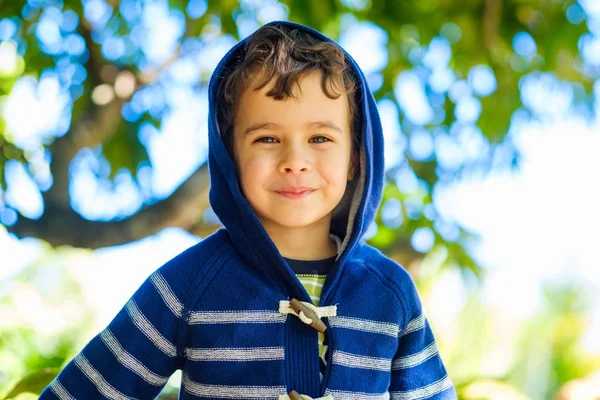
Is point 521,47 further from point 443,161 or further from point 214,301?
point 214,301

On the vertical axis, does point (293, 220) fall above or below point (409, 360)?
above

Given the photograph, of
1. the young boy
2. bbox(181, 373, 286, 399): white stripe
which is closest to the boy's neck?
the young boy

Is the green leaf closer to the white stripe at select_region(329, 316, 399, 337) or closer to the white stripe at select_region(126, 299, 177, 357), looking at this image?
the white stripe at select_region(126, 299, 177, 357)

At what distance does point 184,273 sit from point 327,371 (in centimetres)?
27

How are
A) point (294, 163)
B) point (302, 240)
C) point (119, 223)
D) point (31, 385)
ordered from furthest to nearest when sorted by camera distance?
point (119, 223) < point (31, 385) < point (302, 240) < point (294, 163)

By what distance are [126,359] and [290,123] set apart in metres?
0.44

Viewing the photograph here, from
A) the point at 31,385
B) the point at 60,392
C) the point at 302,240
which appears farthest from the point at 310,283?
the point at 31,385

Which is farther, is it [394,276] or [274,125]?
[394,276]

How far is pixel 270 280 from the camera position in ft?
3.86

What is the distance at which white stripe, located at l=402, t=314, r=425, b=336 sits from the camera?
Result: 1249mm

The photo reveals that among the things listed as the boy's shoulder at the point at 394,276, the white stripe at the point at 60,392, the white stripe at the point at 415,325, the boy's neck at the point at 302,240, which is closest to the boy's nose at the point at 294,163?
the boy's neck at the point at 302,240

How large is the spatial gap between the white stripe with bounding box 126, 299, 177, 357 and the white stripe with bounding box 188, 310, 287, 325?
5 centimetres

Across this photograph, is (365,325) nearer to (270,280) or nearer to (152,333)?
(270,280)

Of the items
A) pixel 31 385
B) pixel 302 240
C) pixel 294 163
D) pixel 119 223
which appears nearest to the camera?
pixel 294 163
